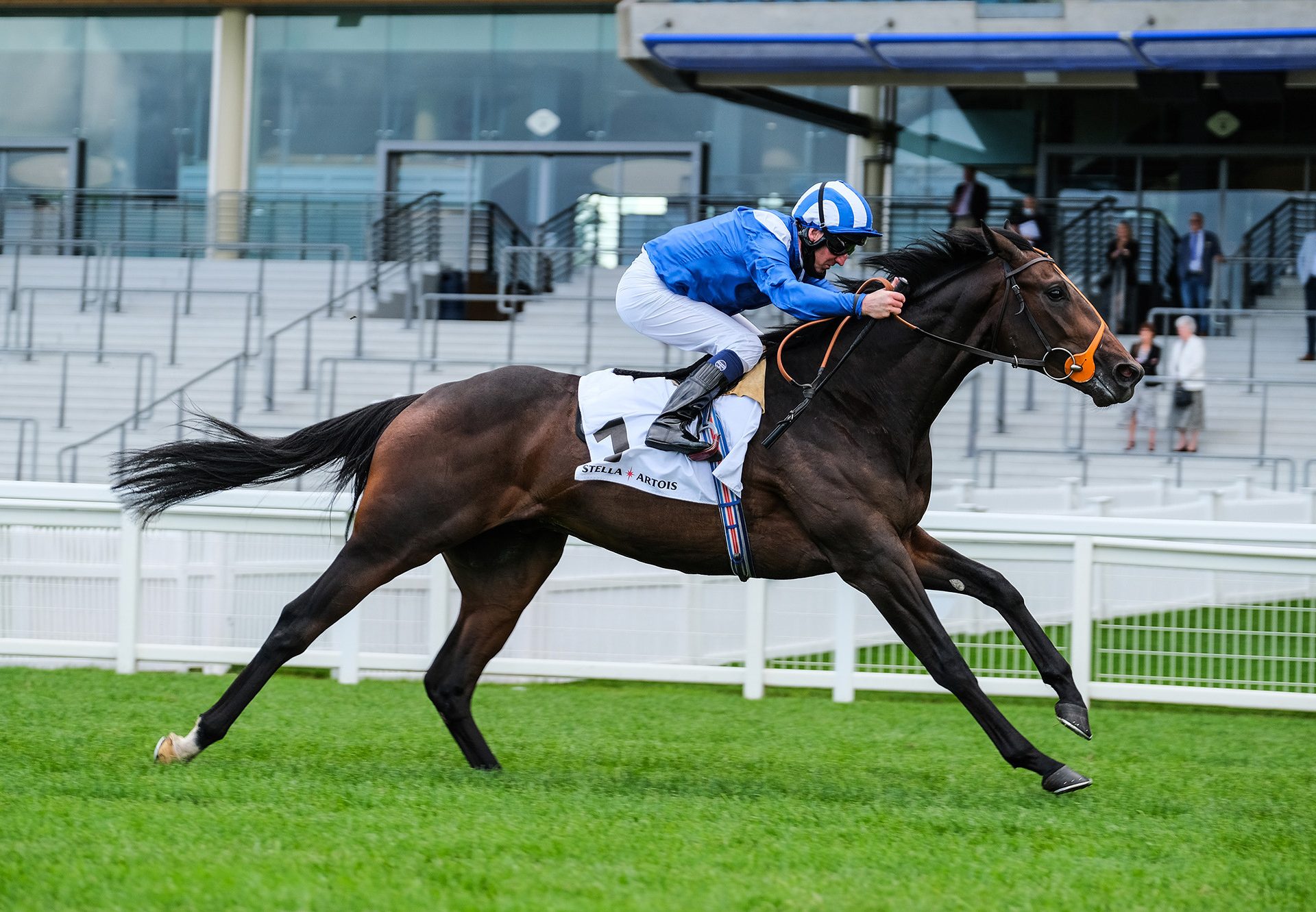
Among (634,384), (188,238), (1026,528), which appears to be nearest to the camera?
(634,384)

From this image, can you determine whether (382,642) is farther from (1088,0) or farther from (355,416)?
(1088,0)

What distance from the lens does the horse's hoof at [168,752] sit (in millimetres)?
4984

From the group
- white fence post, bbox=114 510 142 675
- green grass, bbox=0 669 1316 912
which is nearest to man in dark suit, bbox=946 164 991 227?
green grass, bbox=0 669 1316 912

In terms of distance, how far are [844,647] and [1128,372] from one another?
8.95 feet

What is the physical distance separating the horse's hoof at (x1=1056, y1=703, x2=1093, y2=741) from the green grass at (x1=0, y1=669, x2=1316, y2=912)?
0.24 meters

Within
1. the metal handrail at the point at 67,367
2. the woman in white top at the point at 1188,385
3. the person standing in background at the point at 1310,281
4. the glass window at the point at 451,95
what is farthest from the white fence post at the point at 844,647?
the glass window at the point at 451,95

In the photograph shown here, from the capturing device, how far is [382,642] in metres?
7.47

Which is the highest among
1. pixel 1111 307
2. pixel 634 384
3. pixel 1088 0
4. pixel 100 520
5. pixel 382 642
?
pixel 1088 0

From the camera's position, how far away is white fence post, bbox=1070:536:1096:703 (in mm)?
6879

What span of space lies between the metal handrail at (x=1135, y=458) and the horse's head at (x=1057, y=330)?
6408 mm

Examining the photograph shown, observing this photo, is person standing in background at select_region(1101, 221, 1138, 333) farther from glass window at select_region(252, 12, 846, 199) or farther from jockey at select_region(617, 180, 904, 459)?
jockey at select_region(617, 180, 904, 459)

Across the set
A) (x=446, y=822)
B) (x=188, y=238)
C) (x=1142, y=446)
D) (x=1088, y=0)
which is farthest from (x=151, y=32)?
(x=446, y=822)

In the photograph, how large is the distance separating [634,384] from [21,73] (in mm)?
19942

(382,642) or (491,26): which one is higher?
(491,26)
